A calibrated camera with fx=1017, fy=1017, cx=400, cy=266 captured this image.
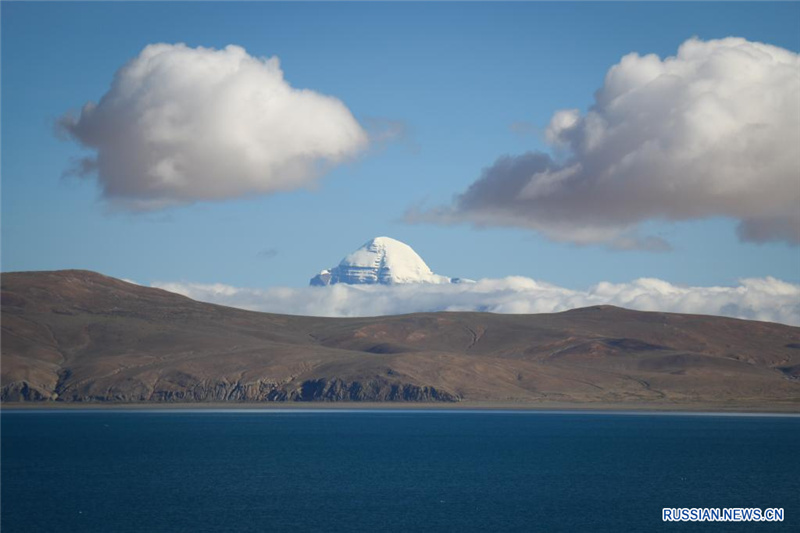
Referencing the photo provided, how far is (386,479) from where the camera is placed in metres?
99.3

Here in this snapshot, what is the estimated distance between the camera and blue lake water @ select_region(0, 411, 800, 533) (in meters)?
75.2

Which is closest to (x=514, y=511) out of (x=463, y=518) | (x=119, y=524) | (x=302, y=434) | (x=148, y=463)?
(x=463, y=518)

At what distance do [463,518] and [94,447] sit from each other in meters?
75.7

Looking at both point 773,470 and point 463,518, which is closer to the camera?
point 463,518

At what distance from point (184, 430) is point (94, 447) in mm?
34494

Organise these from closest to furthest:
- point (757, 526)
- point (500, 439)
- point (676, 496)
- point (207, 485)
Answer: point (757, 526) < point (676, 496) < point (207, 485) < point (500, 439)

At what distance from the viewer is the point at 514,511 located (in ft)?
260

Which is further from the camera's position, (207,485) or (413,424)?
(413,424)

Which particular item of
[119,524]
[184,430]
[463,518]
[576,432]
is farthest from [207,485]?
[576,432]

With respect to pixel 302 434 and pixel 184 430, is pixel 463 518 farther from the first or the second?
pixel 184 430

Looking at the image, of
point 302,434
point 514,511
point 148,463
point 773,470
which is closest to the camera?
point 514,511

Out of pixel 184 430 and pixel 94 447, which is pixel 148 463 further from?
pixel 184 430

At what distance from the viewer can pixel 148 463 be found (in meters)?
115

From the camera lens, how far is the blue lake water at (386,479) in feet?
247
